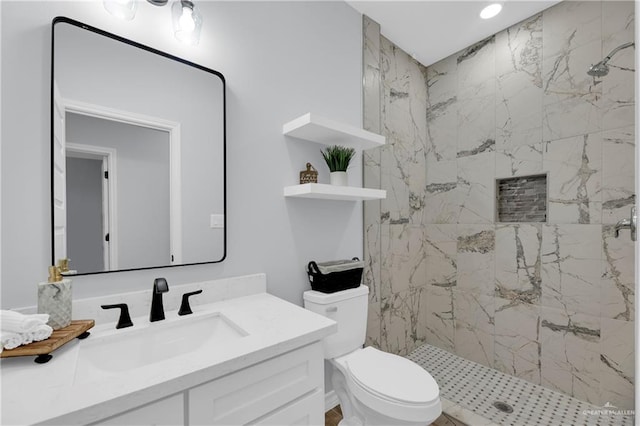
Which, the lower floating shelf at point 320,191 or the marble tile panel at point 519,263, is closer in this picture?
the lower floating shelf at point 320,191

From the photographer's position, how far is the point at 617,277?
1.74m

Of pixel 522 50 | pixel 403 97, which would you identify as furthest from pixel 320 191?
pixel 522 50

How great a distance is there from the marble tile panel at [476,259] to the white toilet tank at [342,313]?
120cm

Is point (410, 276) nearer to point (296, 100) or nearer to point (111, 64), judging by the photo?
point (296, 100)

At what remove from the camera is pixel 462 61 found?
251 cm

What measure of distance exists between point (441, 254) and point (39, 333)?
8.58 ft

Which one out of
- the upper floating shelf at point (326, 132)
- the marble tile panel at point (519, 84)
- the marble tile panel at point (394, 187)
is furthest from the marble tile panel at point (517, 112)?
the upper floating shelf at point (326, 132)

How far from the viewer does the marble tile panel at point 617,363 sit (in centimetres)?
170

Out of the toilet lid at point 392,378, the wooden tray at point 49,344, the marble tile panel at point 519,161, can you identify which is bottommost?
the toilet lid at point 392,378

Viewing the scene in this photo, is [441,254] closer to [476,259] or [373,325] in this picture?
[476,259]

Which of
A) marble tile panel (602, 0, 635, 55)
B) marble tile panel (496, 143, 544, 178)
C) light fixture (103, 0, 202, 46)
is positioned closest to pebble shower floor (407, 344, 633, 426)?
marble tile panel (496, 143, 544, 178)

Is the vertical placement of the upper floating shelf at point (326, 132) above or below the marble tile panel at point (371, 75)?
below

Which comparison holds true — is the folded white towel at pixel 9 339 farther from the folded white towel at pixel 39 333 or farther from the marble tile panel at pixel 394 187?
the marble tile panel at pixel 394 187

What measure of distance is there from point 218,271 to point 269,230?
1.11 feet
